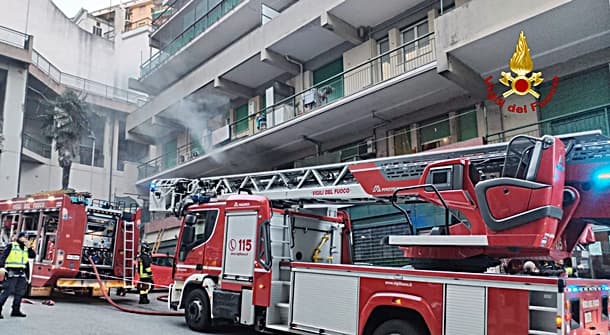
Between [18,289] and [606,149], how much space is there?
33.2 ft

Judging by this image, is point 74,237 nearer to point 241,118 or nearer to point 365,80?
point 365,80

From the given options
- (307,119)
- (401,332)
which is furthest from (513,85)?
(401,332)

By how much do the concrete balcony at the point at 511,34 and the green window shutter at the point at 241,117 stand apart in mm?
11030

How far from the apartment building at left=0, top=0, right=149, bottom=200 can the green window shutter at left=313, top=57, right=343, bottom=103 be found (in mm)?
17024

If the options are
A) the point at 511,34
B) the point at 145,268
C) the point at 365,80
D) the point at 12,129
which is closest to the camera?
the point at 511,34

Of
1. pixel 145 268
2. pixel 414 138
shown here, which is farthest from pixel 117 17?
pixel 414 138

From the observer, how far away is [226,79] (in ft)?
71.2

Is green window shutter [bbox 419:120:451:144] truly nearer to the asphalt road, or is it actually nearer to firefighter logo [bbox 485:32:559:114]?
firefighter logo [bbox 485:32:559:114]

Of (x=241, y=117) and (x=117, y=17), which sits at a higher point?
(x=117, y=17)

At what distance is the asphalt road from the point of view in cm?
888

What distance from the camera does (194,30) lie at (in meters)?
25.6

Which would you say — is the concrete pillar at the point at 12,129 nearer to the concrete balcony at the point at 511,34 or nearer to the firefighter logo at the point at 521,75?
the concrete balcony at the point at 511,34

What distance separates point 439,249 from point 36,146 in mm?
29200

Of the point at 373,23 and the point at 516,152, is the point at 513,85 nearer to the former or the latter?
the point at 373,23
